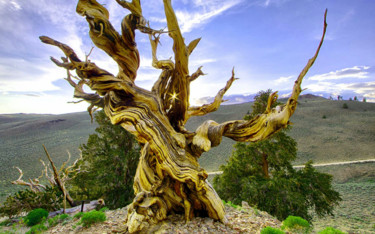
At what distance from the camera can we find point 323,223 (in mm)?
10414

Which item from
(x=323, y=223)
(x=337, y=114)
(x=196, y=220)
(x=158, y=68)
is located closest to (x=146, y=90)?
(x=158, y=68)

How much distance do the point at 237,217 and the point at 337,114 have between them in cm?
5648

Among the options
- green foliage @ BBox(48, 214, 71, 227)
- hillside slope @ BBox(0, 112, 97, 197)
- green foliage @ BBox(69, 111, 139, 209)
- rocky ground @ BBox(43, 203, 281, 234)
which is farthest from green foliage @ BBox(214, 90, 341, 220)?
hillside slope @ BBox(0, 112, 97, 197)

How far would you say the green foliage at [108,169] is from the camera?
375 inches

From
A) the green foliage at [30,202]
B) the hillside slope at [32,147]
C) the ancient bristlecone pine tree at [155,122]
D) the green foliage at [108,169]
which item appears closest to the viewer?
the ancient bristlecone pine tree at [155,122]

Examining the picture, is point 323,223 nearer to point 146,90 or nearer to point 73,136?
point 146,90

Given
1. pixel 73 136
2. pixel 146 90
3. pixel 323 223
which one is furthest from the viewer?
pixel 73 136

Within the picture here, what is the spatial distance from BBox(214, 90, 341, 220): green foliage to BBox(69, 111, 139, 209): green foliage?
15.9 feet

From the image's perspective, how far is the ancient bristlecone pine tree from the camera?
390 cm

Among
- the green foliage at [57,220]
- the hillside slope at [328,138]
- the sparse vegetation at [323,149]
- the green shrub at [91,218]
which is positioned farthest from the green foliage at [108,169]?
the hillside slope at [328,138]

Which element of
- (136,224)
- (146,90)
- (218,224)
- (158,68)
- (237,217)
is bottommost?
(237,217)

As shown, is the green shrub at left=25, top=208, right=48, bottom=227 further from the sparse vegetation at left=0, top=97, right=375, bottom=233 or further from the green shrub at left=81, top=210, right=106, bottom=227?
the sparse vegetation at left=0, top=97, right=375, bottom=233

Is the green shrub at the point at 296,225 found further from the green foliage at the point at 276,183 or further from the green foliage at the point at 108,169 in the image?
the green foliage at the point at 108,169

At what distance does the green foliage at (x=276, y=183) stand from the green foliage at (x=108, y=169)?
4859 millimetres
